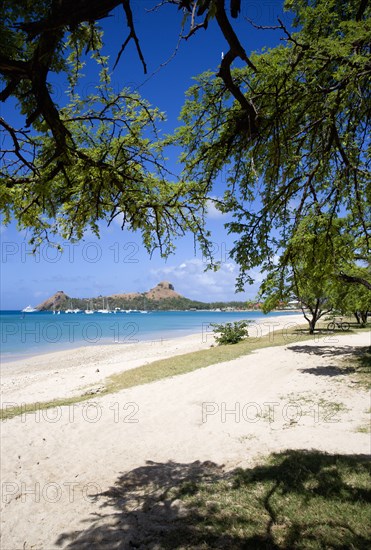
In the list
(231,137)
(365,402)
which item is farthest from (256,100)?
(365,402)

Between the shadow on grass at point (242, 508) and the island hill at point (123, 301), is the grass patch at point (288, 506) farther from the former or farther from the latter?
the island hill at point (123, 301)

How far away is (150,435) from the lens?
8227 millimetres

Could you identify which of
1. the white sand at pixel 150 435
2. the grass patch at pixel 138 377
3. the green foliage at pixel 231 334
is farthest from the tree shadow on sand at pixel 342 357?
the green foliage at pixel 231 334

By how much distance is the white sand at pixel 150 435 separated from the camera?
5156 millimetres

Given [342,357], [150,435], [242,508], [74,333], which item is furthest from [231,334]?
[74,333]

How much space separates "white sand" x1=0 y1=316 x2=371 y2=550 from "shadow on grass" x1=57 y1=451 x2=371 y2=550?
5.5 inches

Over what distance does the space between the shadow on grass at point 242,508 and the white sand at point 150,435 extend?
0.45 ft

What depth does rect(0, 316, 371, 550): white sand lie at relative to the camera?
5156mm

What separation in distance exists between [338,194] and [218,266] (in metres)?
1.75

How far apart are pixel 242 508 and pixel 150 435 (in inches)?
162

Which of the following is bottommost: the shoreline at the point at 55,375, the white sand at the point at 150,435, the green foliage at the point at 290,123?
the shoreline at the point at 55,375

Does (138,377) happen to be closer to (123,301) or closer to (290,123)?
(290,123)

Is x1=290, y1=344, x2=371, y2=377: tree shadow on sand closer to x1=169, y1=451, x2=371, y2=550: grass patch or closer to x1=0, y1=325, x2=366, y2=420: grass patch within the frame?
x1=0, y1=325, x2=366, y2=420: grass patch

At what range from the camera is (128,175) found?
3.63 meters
